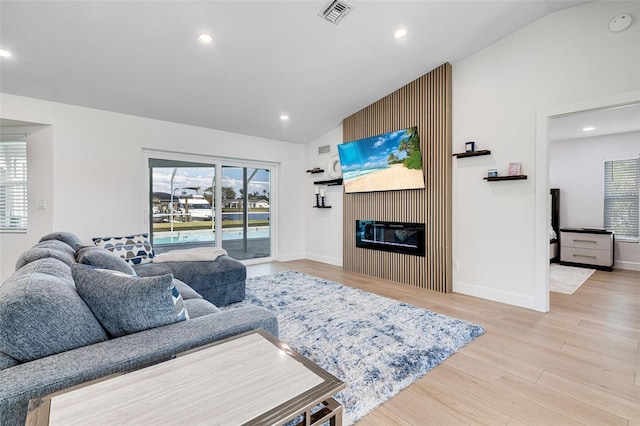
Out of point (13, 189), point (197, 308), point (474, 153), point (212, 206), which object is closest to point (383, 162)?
point (474, 153)

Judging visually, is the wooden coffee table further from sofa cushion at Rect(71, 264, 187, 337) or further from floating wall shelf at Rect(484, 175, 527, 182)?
floating wall shelf at Rect(484, 175, 527, 182)

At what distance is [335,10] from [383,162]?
2.25 metres

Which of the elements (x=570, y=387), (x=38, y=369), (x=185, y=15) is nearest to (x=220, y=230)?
(x=185, y=15)

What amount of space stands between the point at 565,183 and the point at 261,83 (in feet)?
20.0

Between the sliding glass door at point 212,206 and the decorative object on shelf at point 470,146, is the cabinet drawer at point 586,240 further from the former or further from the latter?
the sliding glass door at point 212,206

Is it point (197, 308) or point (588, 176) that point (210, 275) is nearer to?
point (197, 308)

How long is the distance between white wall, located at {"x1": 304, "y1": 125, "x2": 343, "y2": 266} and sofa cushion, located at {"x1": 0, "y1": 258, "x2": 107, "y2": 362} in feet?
14.9

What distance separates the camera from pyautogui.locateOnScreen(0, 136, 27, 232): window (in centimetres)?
388

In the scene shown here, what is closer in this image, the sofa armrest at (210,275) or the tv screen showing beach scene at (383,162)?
the sofa armrest at (210,275)

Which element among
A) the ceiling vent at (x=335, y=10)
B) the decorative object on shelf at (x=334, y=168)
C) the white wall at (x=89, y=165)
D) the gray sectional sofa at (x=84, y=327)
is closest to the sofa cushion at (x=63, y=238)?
the white wall at (x=89, y=165)

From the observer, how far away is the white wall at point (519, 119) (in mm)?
2814

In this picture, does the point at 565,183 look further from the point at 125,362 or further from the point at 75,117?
the point at 75,117

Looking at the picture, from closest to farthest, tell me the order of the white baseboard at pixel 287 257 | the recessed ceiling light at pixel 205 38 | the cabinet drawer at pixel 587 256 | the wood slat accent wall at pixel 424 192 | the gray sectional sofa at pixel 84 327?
the gray sectional sofa at pixel 84 327
the recessed ceiling light at pixel 205 38
the wood slat accent wall at pixel 424 192
the cabinet drawer at pixel 587 256
the white baseboard at pixel 287 257

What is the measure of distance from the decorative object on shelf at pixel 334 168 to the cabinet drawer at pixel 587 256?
4464 millimetres
